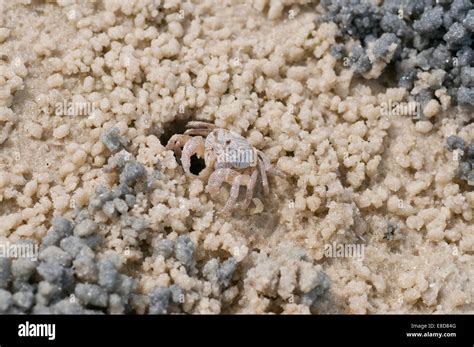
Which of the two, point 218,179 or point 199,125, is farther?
point 199,125

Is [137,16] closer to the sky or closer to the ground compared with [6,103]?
closer to the sky

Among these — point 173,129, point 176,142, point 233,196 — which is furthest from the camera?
point 173,129

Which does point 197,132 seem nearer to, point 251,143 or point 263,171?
point 251,143

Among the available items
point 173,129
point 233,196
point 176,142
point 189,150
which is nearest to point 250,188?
point 233,196

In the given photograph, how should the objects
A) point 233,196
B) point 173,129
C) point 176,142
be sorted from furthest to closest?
point 173,129
point 176,142
point 233,196

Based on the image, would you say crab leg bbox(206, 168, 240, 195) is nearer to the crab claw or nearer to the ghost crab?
the ghost crab
